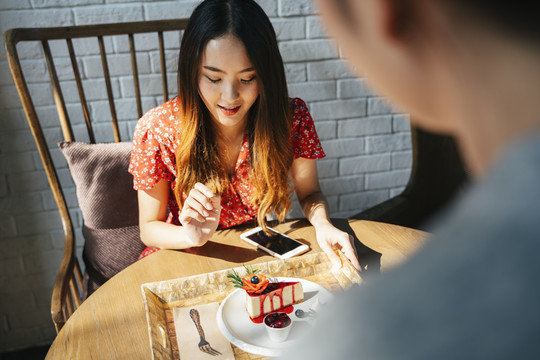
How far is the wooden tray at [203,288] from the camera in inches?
32.2

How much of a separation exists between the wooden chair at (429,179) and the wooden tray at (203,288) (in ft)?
2.17

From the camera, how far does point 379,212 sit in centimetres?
154

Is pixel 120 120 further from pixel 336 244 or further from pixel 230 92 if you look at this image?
pixel 336 244

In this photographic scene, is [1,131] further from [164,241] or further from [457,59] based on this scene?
[457,59]

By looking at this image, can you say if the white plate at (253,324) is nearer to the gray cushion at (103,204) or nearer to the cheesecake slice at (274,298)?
the cheesecake slice at (274,298)

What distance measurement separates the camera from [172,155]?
133 cm

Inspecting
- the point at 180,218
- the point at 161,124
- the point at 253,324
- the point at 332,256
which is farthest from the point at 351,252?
the point at 161,124

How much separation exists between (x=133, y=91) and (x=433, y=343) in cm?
168

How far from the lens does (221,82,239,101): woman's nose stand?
3.83 feet

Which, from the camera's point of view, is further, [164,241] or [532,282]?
[164,241]

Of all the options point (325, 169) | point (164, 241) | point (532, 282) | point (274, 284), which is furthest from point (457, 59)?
point (325, 169)

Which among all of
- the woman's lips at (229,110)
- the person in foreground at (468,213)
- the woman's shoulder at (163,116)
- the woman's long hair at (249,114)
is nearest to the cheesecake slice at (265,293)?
the woman's long hair at (249,114)

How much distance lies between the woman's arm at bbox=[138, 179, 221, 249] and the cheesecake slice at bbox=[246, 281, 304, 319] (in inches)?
10.2

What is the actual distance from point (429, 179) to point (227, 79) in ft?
3.08
